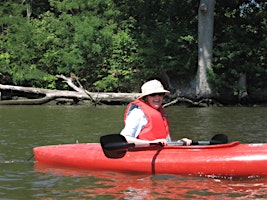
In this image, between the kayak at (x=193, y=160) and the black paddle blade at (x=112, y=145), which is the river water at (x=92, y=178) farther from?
the black paddle blade at (x=112, y=145)

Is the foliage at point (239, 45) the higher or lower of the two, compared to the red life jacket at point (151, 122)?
higher

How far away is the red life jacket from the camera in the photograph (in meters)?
6.73

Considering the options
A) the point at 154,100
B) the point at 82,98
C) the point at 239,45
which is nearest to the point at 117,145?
the point at 154,100

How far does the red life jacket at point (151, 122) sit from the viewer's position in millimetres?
6734

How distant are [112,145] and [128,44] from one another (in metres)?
16.7

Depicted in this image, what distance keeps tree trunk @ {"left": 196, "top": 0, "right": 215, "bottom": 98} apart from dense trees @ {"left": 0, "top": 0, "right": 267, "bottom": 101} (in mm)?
342

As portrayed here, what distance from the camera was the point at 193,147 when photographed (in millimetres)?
6586

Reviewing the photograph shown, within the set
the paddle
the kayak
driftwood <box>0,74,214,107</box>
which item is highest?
driftwood <box>0,74,214,107</box>

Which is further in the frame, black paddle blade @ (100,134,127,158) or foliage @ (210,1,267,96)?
foliage @ (210,1,267,96)

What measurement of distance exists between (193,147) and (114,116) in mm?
8136

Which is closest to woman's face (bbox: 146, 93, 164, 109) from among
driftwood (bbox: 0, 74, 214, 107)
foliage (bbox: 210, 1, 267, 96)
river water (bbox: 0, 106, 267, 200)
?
river water (bbox: 0, 106, 267, 200)

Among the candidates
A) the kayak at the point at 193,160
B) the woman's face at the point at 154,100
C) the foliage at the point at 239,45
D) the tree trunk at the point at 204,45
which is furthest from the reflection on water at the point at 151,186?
the tree trunk at the point at 204,45

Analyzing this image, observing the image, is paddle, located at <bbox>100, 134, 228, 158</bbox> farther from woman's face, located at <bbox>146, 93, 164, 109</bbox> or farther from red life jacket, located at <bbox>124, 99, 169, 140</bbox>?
woman's face, located at <bbox>146, 93, 164, 109</bbox>

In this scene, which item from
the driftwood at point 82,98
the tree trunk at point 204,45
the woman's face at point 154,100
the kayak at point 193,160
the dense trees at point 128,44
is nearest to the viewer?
the kayak at point 193,160
